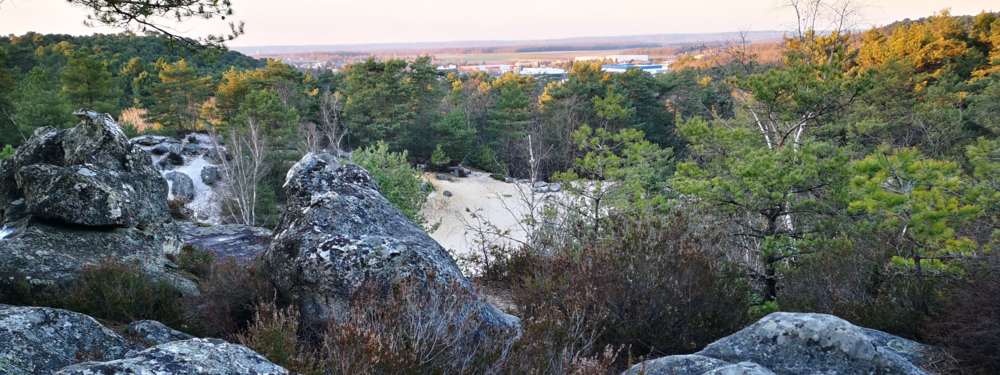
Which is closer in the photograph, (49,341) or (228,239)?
(49,341)

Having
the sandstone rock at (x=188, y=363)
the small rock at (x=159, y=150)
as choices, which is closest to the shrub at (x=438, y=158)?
the small rock at (x=159, y=150)

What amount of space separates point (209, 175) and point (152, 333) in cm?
2475

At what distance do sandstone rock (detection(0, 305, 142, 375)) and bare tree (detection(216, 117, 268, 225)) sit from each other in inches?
686

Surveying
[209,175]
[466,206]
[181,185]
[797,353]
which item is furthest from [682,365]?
[209,175]

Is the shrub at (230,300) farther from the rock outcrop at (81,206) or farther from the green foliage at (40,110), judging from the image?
the green foliage at (40,110)

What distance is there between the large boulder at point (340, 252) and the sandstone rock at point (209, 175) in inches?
909

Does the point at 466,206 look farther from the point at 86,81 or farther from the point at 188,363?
the point at 188,363

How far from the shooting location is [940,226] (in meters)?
4.05

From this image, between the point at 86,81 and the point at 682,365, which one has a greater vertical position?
the point at 86,81

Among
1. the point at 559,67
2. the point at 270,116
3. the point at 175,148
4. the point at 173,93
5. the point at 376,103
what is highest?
the point at 559,67

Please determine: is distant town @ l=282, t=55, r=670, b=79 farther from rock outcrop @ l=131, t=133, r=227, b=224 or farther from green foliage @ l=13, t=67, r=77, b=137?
green foliage @ l=13, t=67, r=77, b=137

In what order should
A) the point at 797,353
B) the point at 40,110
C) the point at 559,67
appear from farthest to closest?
the point at 559,67
the point at 40,110
the point at 797,353

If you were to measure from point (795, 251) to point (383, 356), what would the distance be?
17.1 feet

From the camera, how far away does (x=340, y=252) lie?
3.53 metres
